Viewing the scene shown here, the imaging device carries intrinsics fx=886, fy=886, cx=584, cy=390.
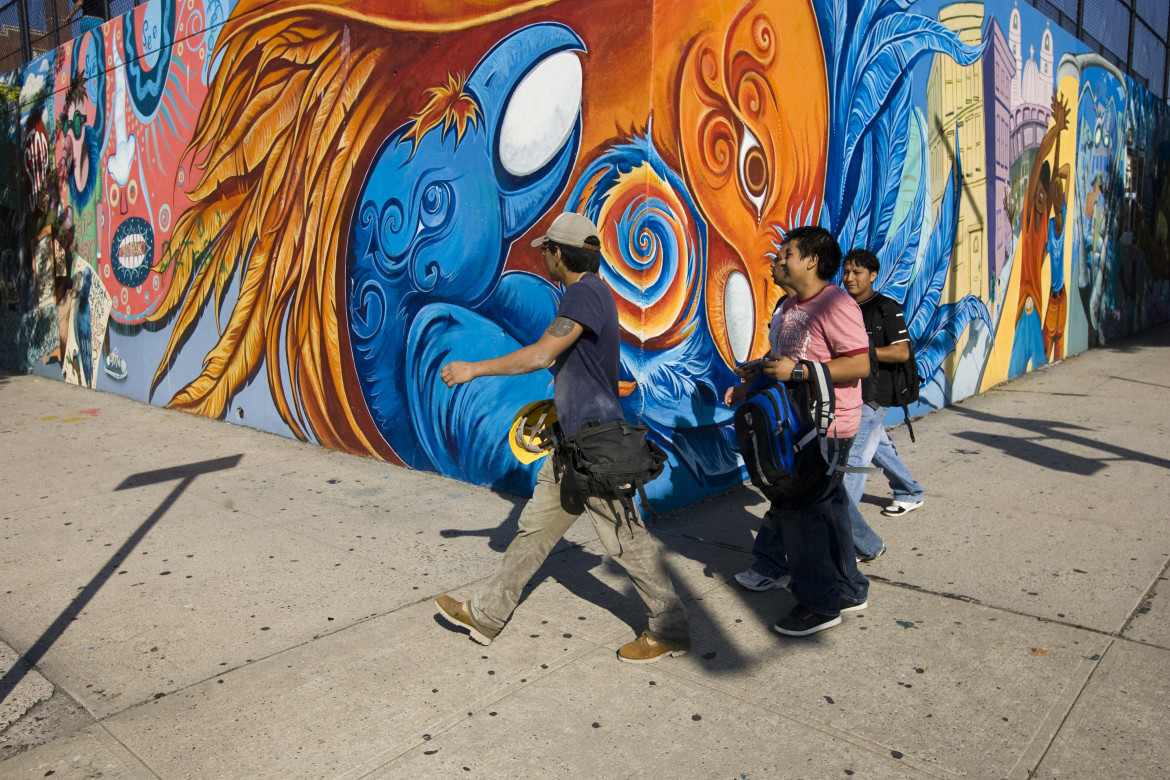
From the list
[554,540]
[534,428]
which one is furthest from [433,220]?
[554,540]

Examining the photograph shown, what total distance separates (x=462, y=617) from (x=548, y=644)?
39 centimetres

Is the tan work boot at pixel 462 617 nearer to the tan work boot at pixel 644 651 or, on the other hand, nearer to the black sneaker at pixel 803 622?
the tan work boot at pixel 644 651

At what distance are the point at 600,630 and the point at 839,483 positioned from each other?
1227 millimetres

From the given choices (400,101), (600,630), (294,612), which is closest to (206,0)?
(400,101)

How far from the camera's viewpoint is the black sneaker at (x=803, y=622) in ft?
12.4

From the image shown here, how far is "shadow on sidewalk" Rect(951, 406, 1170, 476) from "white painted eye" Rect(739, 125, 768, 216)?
9.69 feet

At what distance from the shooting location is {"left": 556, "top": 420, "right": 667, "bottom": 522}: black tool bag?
11.3 feet

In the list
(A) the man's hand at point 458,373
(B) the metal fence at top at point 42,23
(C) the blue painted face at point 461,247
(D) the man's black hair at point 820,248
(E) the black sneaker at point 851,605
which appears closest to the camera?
(A) the man's hand at point 458,373

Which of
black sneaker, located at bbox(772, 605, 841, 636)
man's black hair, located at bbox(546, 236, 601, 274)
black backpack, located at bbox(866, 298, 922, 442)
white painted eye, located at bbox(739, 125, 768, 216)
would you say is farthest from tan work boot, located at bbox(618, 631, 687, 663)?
white painted eye, located at bbox(739, 125, 768, 216)

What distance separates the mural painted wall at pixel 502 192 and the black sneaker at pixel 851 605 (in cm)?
172

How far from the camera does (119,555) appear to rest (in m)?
4.95

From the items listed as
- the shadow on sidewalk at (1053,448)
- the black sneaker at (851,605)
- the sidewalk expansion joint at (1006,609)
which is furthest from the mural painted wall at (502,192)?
the black sneaker at (851,605)

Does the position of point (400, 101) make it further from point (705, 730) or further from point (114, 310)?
point (114, 310)

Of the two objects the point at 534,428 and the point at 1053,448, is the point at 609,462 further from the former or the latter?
the point at 1053,448
